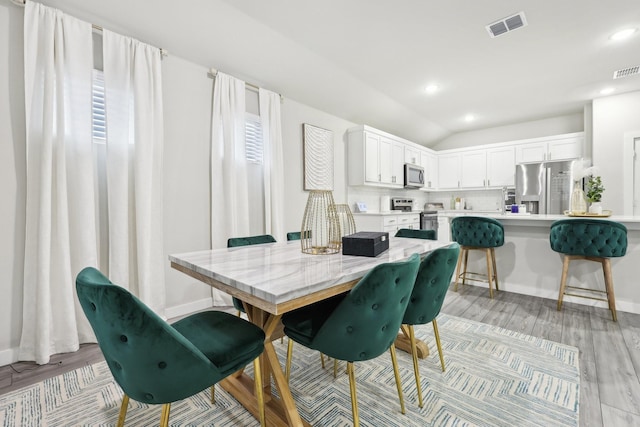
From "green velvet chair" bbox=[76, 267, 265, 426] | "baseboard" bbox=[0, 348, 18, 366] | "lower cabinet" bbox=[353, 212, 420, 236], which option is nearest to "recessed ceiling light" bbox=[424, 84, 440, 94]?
"lower cabinet" bbox=[353, 212, 420, 236]

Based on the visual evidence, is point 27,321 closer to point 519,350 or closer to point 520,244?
point 519,350

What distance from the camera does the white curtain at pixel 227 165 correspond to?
2906 millimetres

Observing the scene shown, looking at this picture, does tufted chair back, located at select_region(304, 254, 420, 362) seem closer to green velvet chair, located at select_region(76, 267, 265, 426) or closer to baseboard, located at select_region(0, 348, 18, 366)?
green velvet chair, located at select_region(76, 267, 265, 426)

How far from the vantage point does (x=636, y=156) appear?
4.09m

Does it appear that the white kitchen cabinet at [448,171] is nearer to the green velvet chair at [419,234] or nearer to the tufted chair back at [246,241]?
the green velvet chair at [419,234]

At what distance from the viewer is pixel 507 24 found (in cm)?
264

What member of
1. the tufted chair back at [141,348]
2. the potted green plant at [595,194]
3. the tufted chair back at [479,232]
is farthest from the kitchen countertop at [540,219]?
the tufted chair back at [141,348]

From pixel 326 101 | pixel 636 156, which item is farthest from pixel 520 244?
pixel 326 101

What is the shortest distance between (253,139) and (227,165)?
1.83ft

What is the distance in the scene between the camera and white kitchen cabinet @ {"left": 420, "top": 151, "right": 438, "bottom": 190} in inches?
233

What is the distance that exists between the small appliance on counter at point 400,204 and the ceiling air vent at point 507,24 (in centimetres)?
314

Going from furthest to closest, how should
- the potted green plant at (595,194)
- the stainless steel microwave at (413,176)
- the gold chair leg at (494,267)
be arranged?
the stainless steel microwave at (413,176)
the gold chair leg at (494,267)
the potted green plant at (595,194)

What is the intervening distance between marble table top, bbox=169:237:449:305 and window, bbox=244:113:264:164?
6.00ft

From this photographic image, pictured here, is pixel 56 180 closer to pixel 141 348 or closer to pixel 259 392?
pixel 141 348
